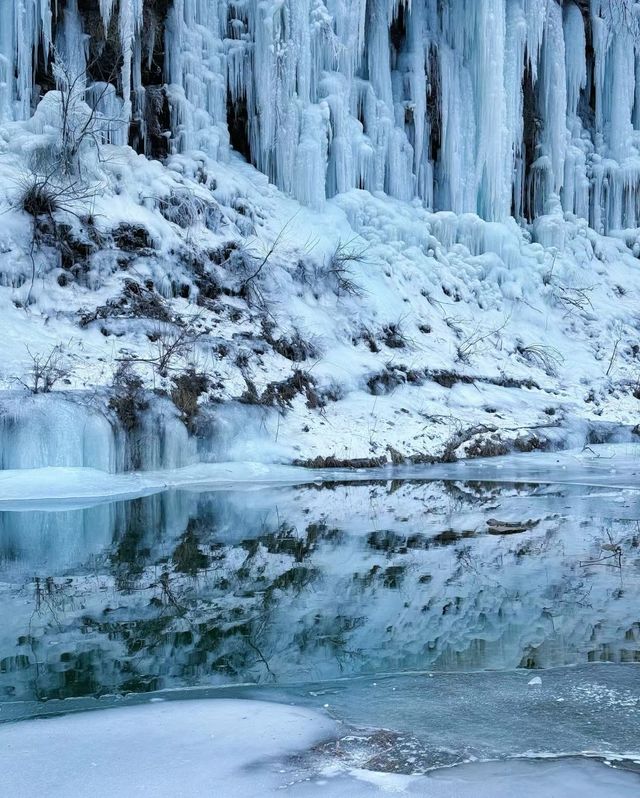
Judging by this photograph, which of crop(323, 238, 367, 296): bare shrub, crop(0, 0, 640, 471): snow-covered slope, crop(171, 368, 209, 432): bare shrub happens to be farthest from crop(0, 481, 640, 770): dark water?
crop(323, 238, 367, 296): bare shrub

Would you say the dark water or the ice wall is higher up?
the ice wall

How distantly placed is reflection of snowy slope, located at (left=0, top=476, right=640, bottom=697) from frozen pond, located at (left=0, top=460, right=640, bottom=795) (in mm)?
17

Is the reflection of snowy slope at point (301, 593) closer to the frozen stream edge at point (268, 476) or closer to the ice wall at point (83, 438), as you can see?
the frozen stream edge at point (268, 476)

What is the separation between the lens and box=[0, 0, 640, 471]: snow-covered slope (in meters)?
11.3

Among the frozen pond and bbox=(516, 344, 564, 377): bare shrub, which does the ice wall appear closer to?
the frozen pond

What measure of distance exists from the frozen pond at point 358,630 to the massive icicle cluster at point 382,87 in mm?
9478

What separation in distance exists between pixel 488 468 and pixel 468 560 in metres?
5.59

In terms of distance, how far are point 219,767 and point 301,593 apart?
2.32 metres

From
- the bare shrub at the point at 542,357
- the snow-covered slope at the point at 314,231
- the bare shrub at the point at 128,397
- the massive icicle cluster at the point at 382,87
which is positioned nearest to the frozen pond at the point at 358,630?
the bare shrub at the point at 128,397

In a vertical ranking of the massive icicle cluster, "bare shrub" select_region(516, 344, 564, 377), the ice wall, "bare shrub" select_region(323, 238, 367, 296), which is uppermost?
the massive icicle cluster

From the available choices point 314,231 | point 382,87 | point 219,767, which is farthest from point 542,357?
point 219,767

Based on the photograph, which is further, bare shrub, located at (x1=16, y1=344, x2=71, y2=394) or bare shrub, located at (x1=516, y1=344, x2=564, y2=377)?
bare shrub, located at (x1=516, y1=344, x2=564, y2=377)

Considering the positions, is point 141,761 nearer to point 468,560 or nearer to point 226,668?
point 226,668

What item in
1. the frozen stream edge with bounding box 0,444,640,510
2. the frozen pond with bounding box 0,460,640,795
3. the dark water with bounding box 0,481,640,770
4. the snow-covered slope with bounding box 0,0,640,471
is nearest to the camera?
the frozen pond with bounding box 0,460,640,795
